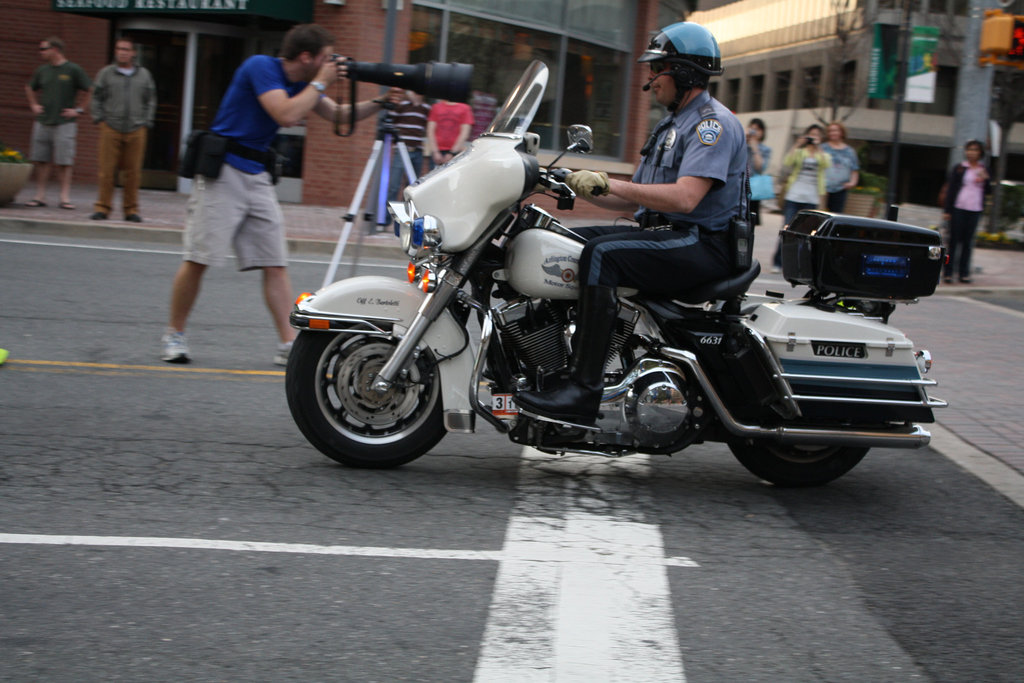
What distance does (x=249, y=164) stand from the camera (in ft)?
22.6

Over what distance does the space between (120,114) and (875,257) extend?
10942mm

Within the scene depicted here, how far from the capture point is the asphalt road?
132 inches

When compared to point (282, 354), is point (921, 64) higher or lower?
higher

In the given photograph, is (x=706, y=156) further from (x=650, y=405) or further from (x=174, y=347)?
(x=174, y=347)

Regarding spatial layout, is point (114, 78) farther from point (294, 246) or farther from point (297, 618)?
point (297, 618)

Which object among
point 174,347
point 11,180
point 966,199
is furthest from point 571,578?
point 966,199

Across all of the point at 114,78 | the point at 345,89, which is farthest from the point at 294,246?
the point at 345,89

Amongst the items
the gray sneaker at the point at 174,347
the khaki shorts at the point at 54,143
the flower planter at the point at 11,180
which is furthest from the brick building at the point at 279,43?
the gray sneaker at the point at 174,347

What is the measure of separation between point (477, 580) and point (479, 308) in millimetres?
1415

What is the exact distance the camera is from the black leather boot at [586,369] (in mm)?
4723

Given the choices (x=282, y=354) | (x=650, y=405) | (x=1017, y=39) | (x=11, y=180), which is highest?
(x=1017, y=39)

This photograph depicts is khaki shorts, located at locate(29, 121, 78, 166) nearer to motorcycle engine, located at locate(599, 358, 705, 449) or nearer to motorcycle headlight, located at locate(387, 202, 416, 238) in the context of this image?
motorcycle headlight, located at locate(387, 202, 416, 238)

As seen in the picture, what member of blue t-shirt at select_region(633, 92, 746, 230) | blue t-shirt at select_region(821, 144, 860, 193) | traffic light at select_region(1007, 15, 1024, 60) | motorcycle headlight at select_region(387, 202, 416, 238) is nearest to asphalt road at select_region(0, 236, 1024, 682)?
motorcycle headlight at select_region(387, 202, 416, 238)

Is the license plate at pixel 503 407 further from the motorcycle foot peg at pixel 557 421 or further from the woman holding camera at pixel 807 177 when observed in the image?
the woman holding camera at pixel 807 177
